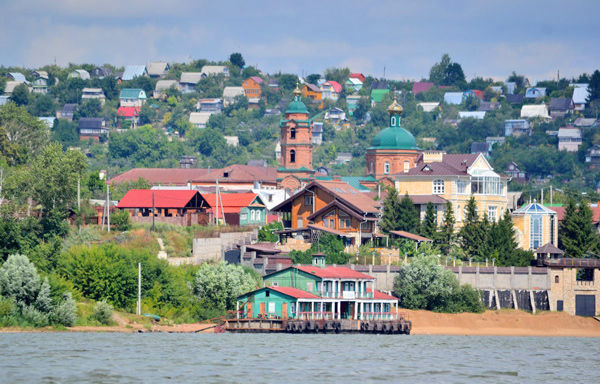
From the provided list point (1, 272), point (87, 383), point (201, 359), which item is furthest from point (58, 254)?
point (87, 383)

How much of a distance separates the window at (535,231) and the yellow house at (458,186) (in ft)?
13.9

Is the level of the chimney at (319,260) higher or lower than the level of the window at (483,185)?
lower

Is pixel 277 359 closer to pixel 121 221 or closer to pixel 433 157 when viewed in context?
pixel 121 221

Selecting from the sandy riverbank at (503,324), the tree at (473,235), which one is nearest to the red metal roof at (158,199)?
the tree at (473,235)

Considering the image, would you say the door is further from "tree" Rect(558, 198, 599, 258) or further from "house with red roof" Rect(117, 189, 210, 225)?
"house with red roof" Rect(117, 189, 210, 225)

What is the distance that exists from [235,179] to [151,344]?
92.6m

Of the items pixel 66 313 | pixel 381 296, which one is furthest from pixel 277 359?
pixel 381 296

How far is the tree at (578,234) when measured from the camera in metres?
110

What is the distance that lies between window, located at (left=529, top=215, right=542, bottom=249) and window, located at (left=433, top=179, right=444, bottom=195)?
900cm

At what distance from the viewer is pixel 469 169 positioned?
396 feet

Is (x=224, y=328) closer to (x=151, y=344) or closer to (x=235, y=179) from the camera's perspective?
(x=151, y=344)

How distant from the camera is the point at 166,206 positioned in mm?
116438

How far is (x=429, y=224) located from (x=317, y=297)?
2710 centimetres

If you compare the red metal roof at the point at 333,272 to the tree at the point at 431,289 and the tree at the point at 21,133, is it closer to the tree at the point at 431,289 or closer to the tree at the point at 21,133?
the tree at the point at 431,289
